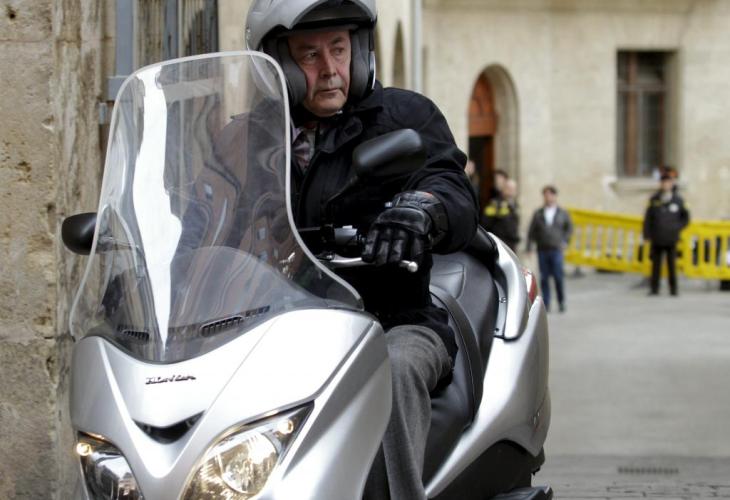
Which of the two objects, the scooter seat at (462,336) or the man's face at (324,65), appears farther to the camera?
the man's face at (324,65)

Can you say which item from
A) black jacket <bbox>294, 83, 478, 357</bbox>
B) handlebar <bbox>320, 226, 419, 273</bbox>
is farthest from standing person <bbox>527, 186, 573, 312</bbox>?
handlebar <bbox>320, 226, 419, 273</bbox>

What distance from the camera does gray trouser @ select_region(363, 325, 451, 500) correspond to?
3125 millimetres

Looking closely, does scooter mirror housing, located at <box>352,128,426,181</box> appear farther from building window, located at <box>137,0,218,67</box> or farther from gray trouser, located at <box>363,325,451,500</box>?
building window, located at <box>137,0,218,67</box>

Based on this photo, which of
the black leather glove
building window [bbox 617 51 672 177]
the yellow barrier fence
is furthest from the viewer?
building window [bbox 617 51 672 177]

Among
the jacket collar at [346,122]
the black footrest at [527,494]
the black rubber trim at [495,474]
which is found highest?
the jacket collar at [346,122]

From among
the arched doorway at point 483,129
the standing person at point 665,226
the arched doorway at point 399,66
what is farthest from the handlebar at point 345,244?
the arched doorway at point 483,129

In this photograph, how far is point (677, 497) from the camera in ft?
20.6

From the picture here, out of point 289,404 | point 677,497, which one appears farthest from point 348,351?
point 677,497

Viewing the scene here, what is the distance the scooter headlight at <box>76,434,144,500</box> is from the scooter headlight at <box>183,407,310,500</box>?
0.12 m

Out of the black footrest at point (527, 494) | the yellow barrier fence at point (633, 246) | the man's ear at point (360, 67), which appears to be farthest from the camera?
the yellow barrier fence at point (633, 246)

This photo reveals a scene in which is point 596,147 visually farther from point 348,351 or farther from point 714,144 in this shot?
point 348,351

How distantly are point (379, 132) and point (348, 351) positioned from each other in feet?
2.87

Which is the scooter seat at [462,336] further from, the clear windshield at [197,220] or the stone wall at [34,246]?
the stone wall at [34,246]

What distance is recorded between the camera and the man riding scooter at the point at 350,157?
134 inches
